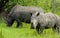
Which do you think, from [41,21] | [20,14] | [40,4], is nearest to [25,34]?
[41,21]

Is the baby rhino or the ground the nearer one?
the ground

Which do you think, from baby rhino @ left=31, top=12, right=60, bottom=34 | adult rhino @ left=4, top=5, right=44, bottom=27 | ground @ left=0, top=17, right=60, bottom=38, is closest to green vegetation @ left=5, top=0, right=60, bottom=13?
adult rhino @ left=4, top=5, right=44, bottom=27

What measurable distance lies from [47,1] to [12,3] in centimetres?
309

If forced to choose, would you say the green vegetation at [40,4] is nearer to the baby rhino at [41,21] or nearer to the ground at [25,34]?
the ground at [25,34]

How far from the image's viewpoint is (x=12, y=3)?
886 inches

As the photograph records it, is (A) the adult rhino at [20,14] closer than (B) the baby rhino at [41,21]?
No

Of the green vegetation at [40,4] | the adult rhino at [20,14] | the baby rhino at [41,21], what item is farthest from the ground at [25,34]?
the green vegetation at [40,4]

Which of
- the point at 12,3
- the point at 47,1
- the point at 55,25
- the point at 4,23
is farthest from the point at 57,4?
the point at 55,25

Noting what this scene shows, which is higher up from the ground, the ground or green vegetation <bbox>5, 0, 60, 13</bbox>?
green vegetation <bbox>5, 0, 60, 13</bbox>

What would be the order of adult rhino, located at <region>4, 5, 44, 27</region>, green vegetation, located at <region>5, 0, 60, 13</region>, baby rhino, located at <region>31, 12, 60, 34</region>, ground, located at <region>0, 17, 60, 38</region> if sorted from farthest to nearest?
green vegetation, located at <region>5, 0, 60, 13</region>, adult rhino, located at <region>4, 5, 44, 27</region>, baby rhino, located at <region>31, 12, 60, 34</region>, ground, located at <region>0, 17, 60, 38</region>

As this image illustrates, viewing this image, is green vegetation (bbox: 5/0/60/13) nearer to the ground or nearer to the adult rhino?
the adult rhino

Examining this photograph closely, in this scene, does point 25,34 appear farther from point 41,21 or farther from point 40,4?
point 40,4

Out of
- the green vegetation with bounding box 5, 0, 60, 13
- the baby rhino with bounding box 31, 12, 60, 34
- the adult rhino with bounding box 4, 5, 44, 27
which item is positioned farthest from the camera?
the green vegetation with bounding box 5, 0, 60, 13

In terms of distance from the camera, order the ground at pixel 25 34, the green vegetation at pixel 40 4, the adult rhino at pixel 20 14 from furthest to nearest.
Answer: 1. the green vegetation at pixel 40 4
2. the adult rhino at pixel 20 14
3. the ground at pixel 25 34
